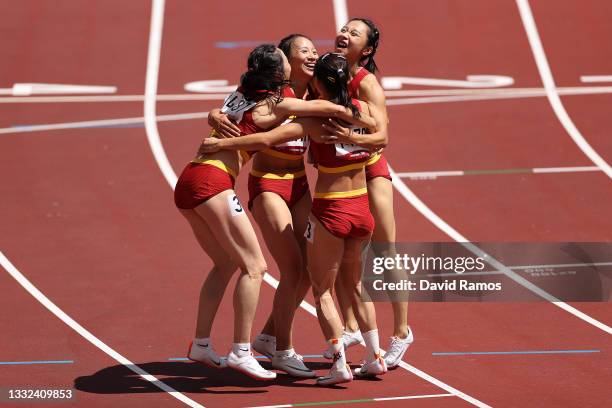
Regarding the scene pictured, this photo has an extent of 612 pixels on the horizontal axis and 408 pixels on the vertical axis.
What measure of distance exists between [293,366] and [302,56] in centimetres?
246

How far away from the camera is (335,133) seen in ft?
29.8

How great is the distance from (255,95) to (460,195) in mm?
5570

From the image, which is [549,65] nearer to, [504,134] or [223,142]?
[504,134]

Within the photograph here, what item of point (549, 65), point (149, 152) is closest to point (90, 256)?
point (149, 152)

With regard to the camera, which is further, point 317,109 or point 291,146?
point 291,146

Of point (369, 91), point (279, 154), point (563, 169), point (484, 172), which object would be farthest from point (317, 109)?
point (563, 169)

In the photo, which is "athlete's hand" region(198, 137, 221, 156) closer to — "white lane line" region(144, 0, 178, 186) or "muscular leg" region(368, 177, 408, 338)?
"muscular leg" region(368, 177, 408, 338)

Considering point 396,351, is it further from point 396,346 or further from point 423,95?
point 423,95

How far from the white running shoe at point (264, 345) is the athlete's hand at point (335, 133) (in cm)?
188

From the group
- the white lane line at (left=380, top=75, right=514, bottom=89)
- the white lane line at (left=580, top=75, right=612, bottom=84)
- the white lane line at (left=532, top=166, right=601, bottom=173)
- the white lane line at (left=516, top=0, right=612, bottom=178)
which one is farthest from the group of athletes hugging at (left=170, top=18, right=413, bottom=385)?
the white lane line at (left=580, top=75, right=612, bottom=84)

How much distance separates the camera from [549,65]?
1848cm

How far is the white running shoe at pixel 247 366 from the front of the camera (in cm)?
912

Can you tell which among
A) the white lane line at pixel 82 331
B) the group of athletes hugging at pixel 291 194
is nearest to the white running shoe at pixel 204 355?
the group of athletes hugging at pixel 291 194

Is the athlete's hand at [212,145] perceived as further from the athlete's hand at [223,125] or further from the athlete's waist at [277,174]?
the athlete's waist at [277,174]
